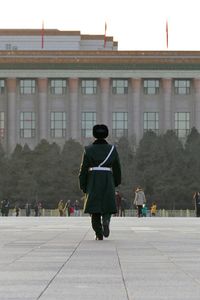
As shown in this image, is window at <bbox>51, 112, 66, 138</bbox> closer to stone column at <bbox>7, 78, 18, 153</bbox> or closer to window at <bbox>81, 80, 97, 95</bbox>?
window at <bbox>81, 80, 97, 95</bbox>

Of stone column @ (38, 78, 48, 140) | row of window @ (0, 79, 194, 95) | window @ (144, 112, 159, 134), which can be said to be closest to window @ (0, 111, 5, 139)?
row of window @ (0, 79, 194, 95)

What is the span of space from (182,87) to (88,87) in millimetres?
12327

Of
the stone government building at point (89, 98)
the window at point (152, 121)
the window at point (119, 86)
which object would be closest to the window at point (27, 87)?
the stone government building at point (89, 98)

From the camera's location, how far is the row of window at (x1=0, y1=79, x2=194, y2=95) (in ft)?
397

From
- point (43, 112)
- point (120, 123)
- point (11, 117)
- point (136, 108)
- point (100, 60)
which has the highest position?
point (100, 60)

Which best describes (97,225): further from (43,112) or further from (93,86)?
(93,86)

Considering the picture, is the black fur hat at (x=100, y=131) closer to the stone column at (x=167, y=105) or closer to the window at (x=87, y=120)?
the stone column at (x=167, y=105)

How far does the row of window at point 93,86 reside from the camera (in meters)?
121

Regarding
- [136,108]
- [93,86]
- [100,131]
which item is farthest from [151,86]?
[100,131]

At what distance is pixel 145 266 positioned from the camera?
959 centimetres

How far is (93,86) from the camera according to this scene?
12175 centimetres

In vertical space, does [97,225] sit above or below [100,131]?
below

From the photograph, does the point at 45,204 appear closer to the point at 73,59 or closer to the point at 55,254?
the point at 73,59

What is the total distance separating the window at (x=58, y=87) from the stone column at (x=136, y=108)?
906 cm
